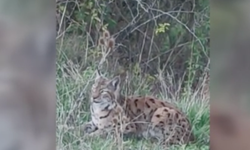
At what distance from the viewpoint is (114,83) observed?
4.38 feet

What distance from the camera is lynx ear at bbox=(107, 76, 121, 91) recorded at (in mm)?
1334

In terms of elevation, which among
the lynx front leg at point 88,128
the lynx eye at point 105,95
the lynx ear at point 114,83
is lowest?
the lynx front leg at point 88,128

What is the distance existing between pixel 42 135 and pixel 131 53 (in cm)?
41

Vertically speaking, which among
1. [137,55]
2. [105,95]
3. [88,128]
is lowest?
[88,128]

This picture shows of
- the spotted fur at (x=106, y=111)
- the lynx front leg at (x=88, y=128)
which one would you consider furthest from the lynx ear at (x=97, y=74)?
the lynx front leg at (x=88, y=128)

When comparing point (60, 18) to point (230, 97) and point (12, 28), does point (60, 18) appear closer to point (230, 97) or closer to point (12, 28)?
point (12, 28)

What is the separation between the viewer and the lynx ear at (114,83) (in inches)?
52.5

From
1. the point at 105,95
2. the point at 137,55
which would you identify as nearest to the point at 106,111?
the point at 105,95

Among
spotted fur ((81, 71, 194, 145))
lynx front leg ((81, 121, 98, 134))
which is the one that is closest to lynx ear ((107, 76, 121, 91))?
spotted fur ((81, 71, 194, 145))

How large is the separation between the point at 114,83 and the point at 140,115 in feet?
0.47

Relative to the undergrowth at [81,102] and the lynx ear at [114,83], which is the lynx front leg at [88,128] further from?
the lynx ear at [114,83]

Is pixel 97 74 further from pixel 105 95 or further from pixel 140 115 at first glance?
pixel 140 115

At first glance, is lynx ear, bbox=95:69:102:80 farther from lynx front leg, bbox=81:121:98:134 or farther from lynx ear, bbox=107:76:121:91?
lynx front leg, bbox=81:121:98:134

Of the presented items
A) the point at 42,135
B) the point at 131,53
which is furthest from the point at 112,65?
the point at 42,135
